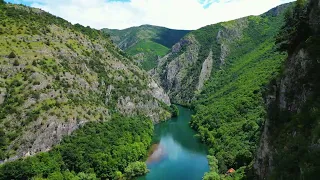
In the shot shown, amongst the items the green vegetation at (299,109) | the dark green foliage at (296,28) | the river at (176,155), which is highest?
the dark green foliage at (296,28)

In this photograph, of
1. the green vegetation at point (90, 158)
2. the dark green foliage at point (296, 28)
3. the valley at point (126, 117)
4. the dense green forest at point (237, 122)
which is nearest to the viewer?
the valley at point (126, 117)

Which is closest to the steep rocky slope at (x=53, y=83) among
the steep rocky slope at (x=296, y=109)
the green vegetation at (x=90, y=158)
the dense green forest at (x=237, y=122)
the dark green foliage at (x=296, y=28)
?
the green vegetation at (x=90, y=158)

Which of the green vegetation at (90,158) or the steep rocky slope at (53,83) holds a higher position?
the steep rocky slope at (53,83)

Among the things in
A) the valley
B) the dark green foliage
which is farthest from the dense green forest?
the dark green foliage

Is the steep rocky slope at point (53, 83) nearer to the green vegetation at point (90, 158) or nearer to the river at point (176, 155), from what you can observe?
the green vegetation at point (90, 158)

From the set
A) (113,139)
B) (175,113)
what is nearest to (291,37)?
(113,139)

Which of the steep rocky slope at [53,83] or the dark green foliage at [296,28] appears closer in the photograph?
the dark green foliage at [296,28]

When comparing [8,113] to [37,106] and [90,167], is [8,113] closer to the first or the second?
[37,106]

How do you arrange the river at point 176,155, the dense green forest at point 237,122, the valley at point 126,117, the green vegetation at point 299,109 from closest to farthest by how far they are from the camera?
1. the green vegetation at point 299,109
2. the valley at point 126,117
3. the dense green forest at point 237,122
4. the river at point 176,155
